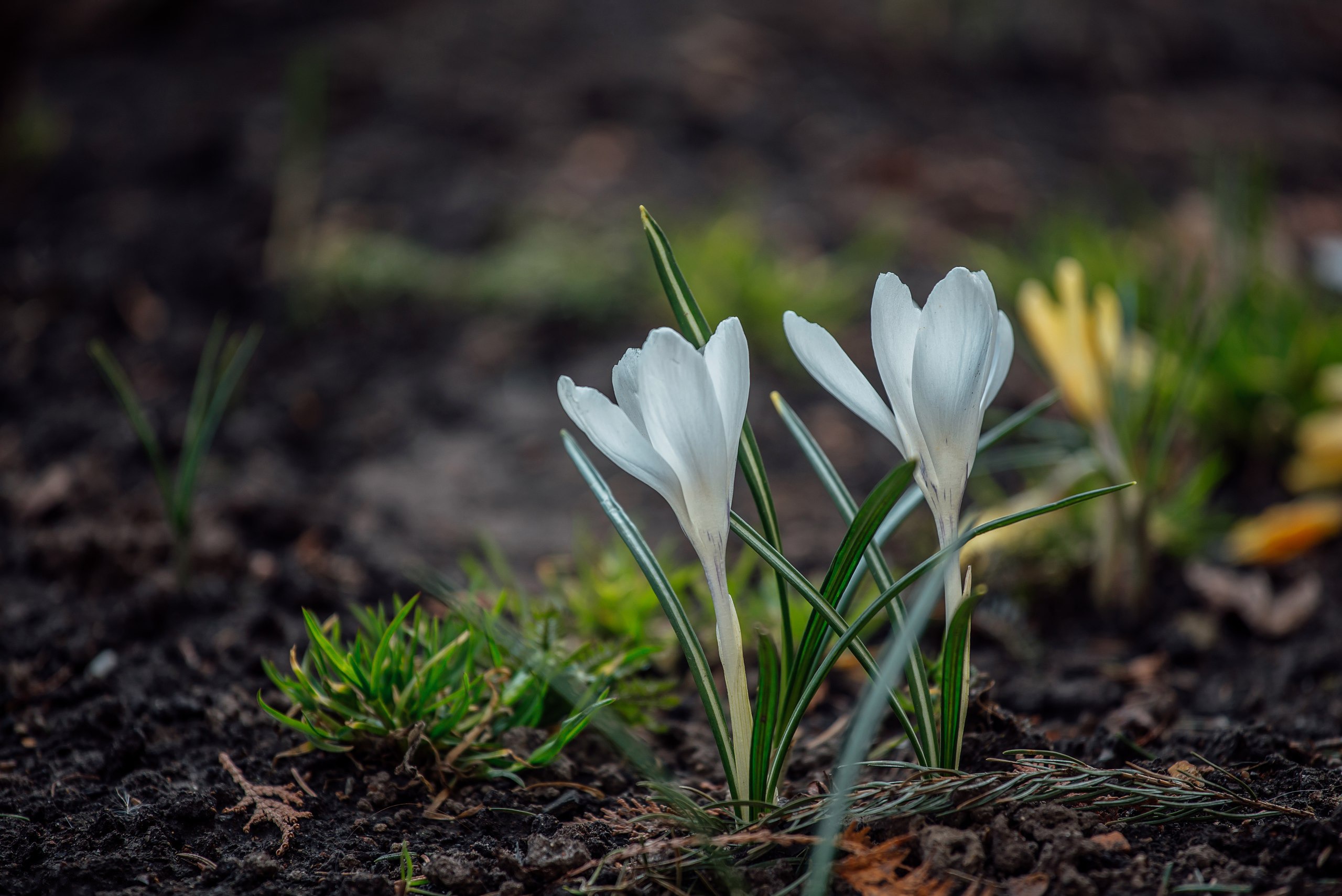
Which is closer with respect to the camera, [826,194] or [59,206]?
[59,206]

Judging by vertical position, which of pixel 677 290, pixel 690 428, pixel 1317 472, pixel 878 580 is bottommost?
pixel 1317 472

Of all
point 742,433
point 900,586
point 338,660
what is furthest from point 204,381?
point 900,586

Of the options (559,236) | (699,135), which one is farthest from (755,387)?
(699,135)

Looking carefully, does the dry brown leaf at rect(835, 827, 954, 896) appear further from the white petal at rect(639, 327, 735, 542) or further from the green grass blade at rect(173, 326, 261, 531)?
the green grass blade at rect(173, 326, 261, 531)

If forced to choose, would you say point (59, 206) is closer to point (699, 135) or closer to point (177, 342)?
point (177, 342)

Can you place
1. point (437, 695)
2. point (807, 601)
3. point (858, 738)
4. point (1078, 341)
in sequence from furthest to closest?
point (1078, 341) → point (437, 695) → point (807, 601) → point (858, 738)

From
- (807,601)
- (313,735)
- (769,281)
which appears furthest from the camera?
(769,281)

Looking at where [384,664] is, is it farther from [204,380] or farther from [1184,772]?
[1184,772]

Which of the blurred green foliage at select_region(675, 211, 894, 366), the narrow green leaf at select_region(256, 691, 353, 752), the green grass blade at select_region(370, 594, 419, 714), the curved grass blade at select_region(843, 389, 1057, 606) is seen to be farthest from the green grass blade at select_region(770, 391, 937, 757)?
the blurred green foliage at select_region(675, 211, 894, 366)
